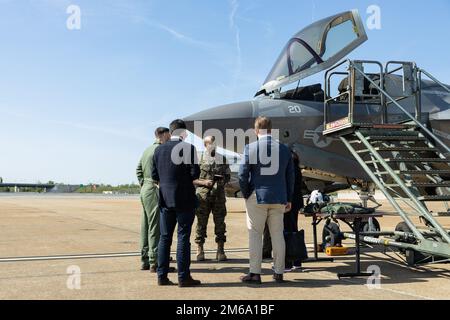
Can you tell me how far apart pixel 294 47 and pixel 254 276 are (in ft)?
21.5

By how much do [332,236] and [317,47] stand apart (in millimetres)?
4253

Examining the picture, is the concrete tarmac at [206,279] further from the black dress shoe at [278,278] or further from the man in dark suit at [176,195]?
the man in dark suit at [176,195]

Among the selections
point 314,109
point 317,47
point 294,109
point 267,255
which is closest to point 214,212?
point 267,255

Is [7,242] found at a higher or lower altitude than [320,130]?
lower

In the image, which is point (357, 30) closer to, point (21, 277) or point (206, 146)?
point (206, 146)

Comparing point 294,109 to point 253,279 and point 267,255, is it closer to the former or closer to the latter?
point 267,255

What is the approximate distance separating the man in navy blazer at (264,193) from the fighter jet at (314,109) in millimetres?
4133

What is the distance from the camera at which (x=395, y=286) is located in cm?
475

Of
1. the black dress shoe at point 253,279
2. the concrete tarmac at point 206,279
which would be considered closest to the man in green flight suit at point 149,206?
the concrete tarmac at point 206,279

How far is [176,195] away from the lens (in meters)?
4.87

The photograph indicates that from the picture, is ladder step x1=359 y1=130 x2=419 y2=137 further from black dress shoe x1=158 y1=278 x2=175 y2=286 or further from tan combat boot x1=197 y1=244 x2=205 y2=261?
black dress shoe x1=158 y1=278 x2=175 y2=286

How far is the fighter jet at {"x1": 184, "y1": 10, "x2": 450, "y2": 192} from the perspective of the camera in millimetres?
9203
